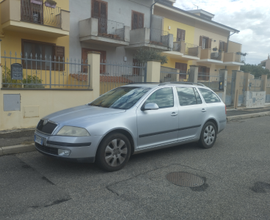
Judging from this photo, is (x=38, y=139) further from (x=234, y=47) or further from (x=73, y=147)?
(x=234, y=47)

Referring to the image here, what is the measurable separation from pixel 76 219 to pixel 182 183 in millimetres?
1831

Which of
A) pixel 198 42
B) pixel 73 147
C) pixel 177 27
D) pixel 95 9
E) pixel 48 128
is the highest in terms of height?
pixel 177 27

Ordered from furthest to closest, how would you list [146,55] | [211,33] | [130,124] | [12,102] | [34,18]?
[211,33] < [146,55] < [34,18] < [12,102] < [130,124]

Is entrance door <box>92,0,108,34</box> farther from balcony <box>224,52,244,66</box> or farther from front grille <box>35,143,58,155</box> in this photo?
balcony <box>224,52,244,66</box>

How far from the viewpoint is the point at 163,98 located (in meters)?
5.36

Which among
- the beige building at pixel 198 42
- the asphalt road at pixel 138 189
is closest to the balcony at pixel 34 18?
the asphalt road at pixel 138 189

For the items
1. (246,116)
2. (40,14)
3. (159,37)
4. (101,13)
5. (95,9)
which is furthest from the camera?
(159,37)

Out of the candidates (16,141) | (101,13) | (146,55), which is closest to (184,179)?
(16,141)

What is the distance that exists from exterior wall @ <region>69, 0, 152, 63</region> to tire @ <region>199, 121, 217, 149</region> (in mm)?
11004

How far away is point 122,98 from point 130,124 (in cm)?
87

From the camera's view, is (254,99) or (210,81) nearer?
(210,81)

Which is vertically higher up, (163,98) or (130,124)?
(163,98)

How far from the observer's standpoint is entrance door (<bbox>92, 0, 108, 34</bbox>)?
1550 centimetres

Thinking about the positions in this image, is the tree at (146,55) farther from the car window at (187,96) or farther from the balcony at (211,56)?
the car window at (187,96)
